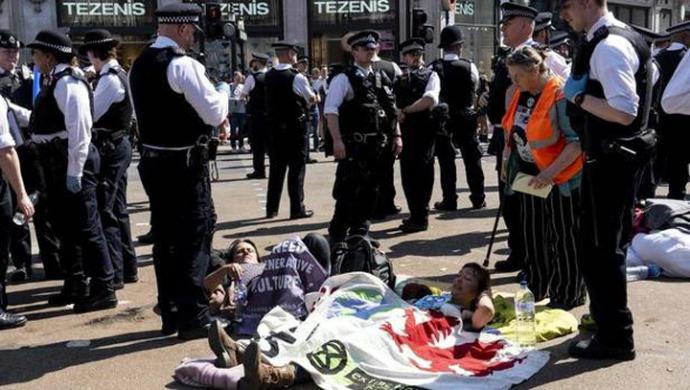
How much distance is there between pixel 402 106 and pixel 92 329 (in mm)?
4351

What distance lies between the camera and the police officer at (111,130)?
6367 mm

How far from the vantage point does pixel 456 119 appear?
980cm

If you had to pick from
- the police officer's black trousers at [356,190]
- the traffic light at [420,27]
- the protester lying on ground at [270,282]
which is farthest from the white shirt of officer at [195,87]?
the traffic light at [420,27]

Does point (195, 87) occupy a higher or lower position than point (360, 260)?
higher

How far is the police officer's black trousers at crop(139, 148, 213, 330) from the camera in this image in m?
5.21

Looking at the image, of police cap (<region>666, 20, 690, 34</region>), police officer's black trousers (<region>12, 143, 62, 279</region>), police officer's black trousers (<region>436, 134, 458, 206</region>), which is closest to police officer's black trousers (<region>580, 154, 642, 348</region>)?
police officer's black trousers (<region>12, 143, 62, 279</region>)

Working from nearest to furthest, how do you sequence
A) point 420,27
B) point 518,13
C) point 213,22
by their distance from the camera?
point 518,13 < point 213,22 < point 420,27

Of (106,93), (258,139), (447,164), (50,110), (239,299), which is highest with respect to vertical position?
(106,93)

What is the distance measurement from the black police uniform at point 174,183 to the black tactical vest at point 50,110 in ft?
2.79

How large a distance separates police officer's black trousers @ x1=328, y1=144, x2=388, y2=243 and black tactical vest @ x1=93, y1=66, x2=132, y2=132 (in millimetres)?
1951

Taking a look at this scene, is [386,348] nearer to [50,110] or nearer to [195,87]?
[195,87]

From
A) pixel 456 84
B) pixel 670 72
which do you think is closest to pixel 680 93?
pixel 456 84

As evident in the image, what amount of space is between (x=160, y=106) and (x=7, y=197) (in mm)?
1300

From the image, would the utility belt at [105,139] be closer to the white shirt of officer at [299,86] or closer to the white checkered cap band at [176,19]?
the white checkered cap band at [176,19]
